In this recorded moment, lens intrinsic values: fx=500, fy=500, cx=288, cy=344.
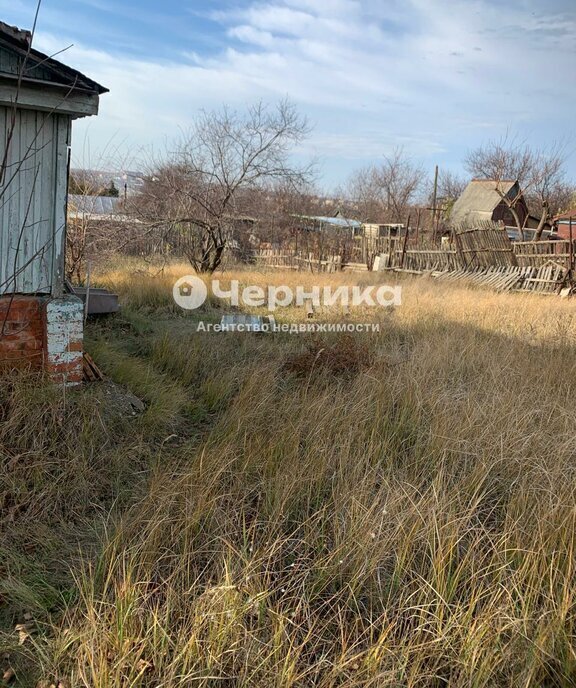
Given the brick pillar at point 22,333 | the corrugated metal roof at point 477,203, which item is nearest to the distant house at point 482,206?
the corrugated metal roof at point 477,203

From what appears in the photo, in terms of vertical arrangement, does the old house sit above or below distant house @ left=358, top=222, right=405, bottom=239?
below

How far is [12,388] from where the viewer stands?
3.50m

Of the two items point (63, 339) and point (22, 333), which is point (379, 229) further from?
point (22, 333)

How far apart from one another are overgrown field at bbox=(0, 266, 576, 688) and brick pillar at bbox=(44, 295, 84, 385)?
25cm

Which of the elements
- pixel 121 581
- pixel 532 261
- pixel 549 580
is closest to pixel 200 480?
pixel 121 581

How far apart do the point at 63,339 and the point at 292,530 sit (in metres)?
2.31

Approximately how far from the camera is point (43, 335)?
374cm

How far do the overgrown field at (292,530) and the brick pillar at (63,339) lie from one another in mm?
248

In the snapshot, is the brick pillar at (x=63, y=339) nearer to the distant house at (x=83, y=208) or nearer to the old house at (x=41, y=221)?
the old house at (x=41, y=221)

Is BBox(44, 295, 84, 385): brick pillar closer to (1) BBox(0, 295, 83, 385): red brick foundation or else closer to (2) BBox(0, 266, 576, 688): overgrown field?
(1) BBox(0, 295, 83, 385): red brick foundation

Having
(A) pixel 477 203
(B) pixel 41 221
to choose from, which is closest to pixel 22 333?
(B) pixel 41 221

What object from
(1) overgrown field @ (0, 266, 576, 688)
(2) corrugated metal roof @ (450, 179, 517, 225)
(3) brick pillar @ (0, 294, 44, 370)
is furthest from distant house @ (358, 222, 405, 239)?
(3) brick pillar @ (0, 294, 44, 370)

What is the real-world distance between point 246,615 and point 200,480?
3.22 ft

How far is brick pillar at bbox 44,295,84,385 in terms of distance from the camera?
3.73 meters
